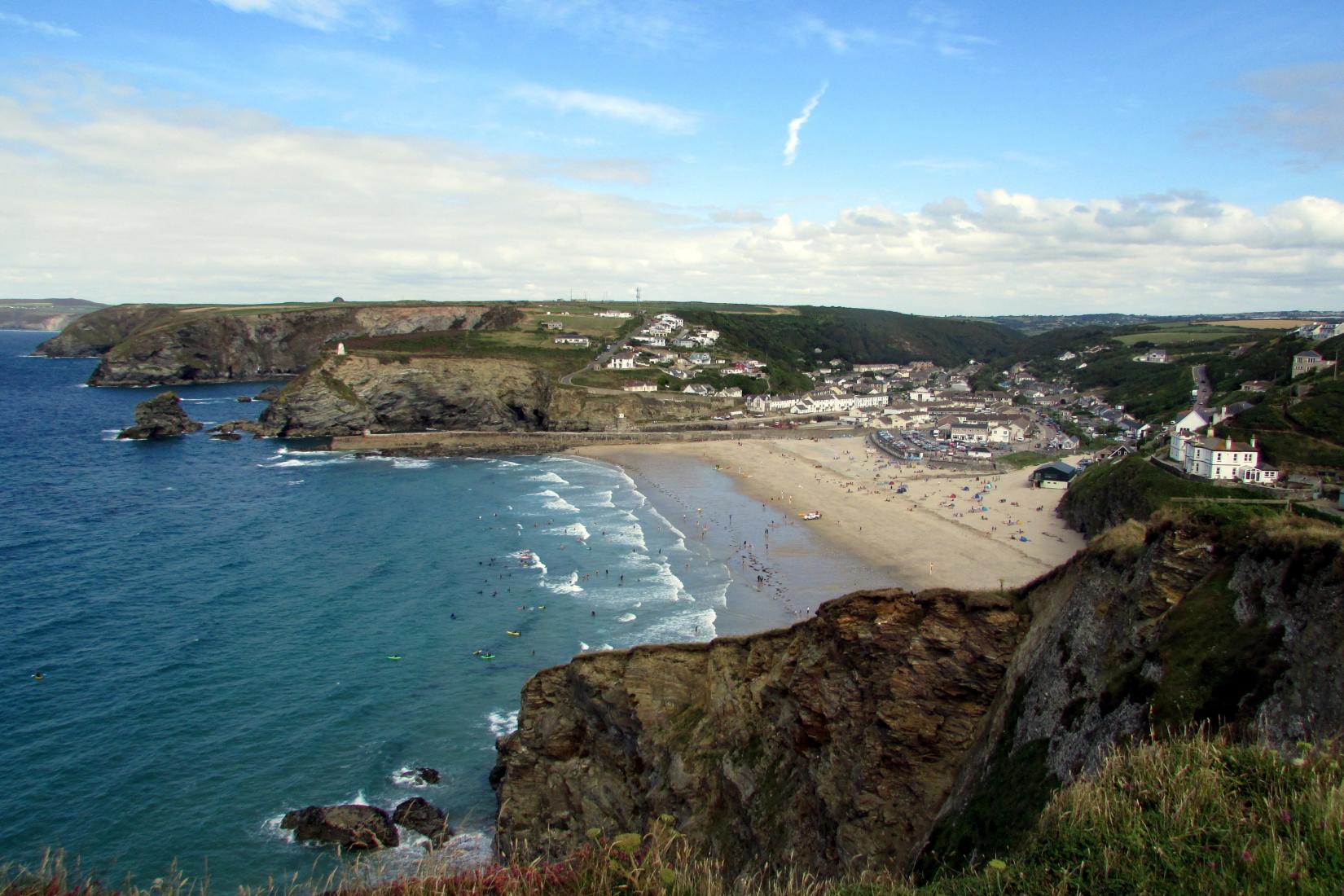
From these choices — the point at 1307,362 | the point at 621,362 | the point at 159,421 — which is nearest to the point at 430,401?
the point at 159,421

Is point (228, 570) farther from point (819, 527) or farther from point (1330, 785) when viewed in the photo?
point (1330, 785)

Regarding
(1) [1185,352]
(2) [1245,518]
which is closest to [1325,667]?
(2) [1245,518]

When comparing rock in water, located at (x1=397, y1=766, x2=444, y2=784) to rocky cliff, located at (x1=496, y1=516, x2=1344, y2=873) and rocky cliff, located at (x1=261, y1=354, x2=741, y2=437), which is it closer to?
rocky cliff, located at (x1=496, y1=516, x2=1344, y2=873)

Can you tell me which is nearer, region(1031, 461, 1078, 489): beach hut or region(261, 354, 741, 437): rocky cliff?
region(1031, 461, 1078, 489): beach hut

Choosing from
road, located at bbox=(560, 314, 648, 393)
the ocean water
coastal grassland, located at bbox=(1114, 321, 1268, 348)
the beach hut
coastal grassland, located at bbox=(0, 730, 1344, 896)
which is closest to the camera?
coastal grassland, located at bbox=(0, 730, 1344, 896)

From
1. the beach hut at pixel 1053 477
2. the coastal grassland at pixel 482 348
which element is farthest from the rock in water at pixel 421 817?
the coastal grassland at pixel 482 348

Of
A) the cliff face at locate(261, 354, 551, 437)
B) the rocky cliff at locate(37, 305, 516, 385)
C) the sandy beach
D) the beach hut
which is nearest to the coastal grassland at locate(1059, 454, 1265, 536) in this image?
the sandy beach

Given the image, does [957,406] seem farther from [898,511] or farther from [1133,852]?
[1133,852]
